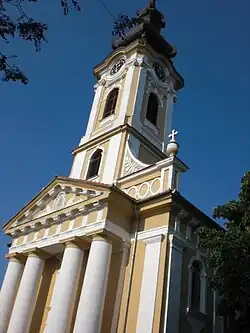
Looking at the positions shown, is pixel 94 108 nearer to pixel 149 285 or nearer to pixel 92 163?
pixel 92 163

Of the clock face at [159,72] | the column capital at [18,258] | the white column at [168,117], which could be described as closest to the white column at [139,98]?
the clock face at [159,72]

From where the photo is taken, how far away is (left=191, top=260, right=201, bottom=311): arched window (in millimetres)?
14747

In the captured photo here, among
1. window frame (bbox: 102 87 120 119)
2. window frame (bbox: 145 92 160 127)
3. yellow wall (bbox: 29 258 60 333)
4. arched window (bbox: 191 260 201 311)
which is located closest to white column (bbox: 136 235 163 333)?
arched window (bbox: 191 260 201 311)

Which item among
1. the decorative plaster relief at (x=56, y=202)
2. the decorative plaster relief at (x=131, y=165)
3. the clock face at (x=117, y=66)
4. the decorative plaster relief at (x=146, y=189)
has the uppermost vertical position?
the clock face at (x=117, y=66)

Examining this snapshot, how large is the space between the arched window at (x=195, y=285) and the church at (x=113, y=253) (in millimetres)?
40

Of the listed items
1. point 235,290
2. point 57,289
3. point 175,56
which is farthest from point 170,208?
point 175,56

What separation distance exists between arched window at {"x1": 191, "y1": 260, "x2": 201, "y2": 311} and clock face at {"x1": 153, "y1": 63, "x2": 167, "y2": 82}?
46.3 feet

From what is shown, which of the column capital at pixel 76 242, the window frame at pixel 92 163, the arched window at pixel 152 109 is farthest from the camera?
the arched window at pixel 152 109

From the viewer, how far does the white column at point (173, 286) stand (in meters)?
12.9

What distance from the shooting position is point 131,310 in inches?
538

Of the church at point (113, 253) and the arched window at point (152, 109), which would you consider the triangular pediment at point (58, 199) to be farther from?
the arched window at point (152, 109)

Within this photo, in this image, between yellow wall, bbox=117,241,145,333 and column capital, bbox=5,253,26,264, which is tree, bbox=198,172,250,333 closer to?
yellow wall, bbox=117,241,145,333

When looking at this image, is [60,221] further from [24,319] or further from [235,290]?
[235,290]

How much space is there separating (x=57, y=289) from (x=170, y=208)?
5.20 m
